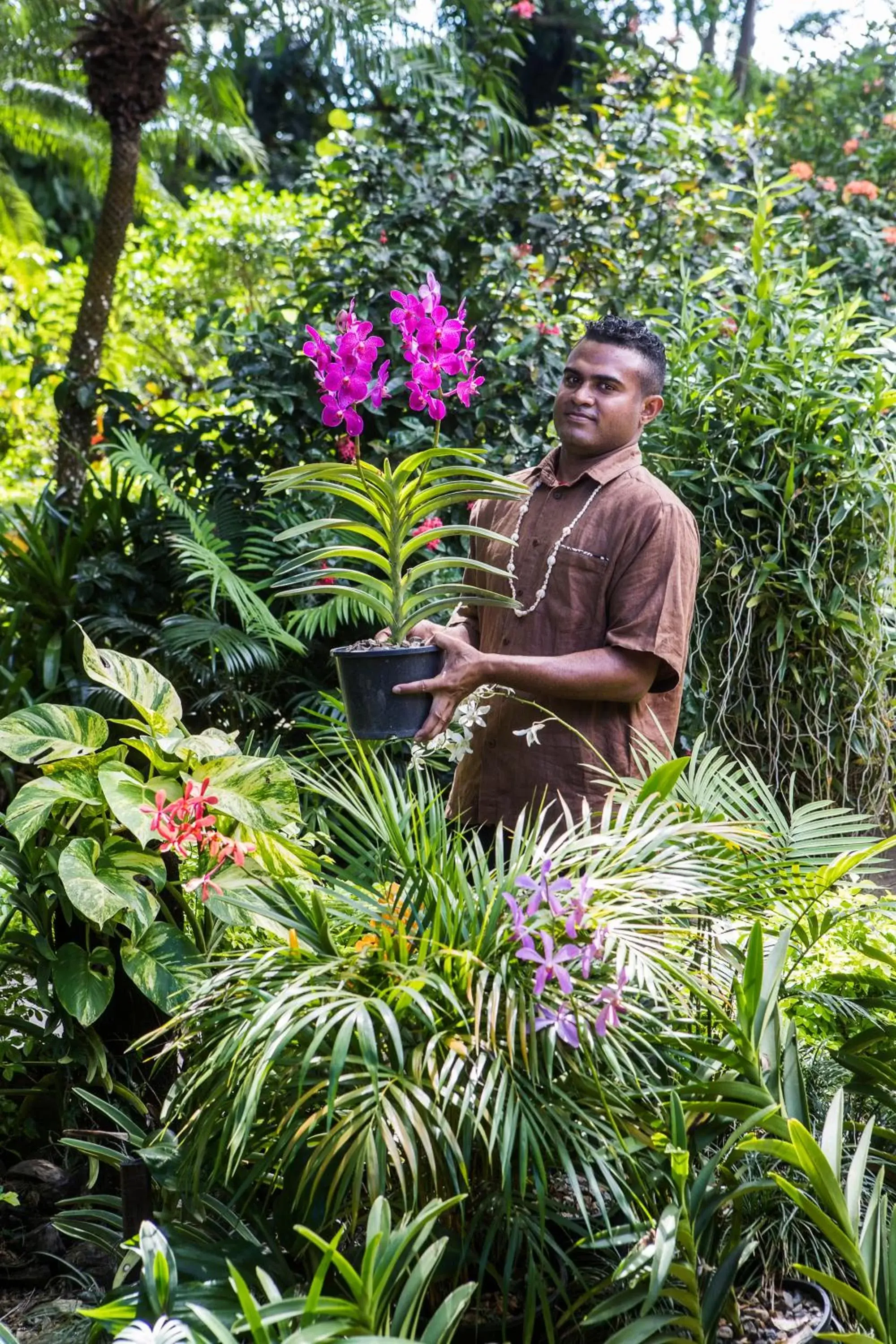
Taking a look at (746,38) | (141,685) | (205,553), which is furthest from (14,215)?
(141,685)

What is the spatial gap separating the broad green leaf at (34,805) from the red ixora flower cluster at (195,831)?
21cm

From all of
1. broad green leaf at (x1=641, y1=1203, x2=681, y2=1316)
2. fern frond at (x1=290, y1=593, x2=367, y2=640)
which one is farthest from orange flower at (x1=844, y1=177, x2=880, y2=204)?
broad green leaf at (x1=641, y1=1203, x2=681, y2=1316)

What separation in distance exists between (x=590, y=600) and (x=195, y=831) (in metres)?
1.00

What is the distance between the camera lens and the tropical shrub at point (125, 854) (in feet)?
9.34

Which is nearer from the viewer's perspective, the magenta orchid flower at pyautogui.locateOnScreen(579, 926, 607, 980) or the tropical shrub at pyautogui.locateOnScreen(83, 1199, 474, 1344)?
the tropical shrub at pyautogui.locateOnScreen(83, 1199, 474, 1344)

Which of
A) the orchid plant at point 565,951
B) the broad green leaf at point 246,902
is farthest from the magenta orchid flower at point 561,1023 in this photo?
the broad green leaf at point 246,902

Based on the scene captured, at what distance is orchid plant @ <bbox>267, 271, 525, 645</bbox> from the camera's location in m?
2.51

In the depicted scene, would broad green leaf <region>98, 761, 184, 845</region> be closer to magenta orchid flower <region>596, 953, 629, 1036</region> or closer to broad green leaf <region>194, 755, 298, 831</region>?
broad green leaf <region>194, 755, 298, 831</region>

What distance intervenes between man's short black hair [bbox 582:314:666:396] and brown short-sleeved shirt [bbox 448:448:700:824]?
6.4 inches

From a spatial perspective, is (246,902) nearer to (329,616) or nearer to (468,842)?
(468,842)

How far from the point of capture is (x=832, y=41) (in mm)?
9820

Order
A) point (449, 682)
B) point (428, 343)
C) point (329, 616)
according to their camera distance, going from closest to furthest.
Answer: point (428, 343), point (449, 682), point (329, 616)

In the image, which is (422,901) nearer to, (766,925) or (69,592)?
(766,925)

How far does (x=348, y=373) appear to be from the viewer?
2523 millimetres
